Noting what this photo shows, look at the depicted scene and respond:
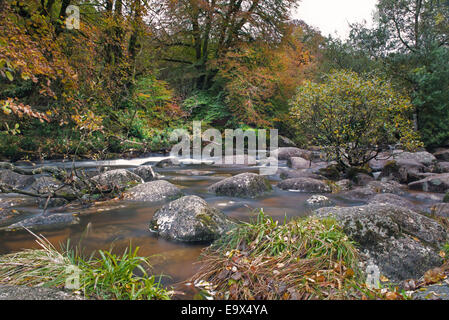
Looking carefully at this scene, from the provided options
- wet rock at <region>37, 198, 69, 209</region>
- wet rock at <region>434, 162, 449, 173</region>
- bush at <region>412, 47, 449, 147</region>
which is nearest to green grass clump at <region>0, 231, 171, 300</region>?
wet rock at <region>37, 198, 69, 209</region>

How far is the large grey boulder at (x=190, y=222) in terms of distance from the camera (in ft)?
14.3

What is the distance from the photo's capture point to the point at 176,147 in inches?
671

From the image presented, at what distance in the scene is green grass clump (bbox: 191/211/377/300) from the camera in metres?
2.69

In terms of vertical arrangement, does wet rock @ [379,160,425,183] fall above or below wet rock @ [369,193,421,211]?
above

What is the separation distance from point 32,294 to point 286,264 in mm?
2320

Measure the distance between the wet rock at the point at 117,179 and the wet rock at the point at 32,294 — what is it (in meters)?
4.38

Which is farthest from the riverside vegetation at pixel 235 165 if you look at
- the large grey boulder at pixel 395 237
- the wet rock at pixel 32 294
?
the wet rock at pixel 32 294

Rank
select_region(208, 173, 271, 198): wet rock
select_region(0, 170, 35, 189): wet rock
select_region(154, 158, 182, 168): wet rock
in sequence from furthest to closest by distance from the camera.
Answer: select_region(154, 158, 182, 168): wet rock < select_region(0, 170, 35, 189): wet rock < select_region(208, 173, 271, 198): wet rock

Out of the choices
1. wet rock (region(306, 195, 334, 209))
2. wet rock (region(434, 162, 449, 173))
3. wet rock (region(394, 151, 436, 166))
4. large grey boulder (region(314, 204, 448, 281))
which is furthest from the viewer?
wet rock (region(394, 151, 436, 166))

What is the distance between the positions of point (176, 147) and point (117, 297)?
14807mm

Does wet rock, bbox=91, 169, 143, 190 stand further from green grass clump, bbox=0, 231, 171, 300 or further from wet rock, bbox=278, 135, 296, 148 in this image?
wet rock, bbox=278, 135, 296, 148

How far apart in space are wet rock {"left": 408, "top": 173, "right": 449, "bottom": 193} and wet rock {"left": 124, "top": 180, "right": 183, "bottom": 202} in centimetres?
669

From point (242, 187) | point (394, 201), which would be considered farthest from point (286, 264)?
point (242, 187)
